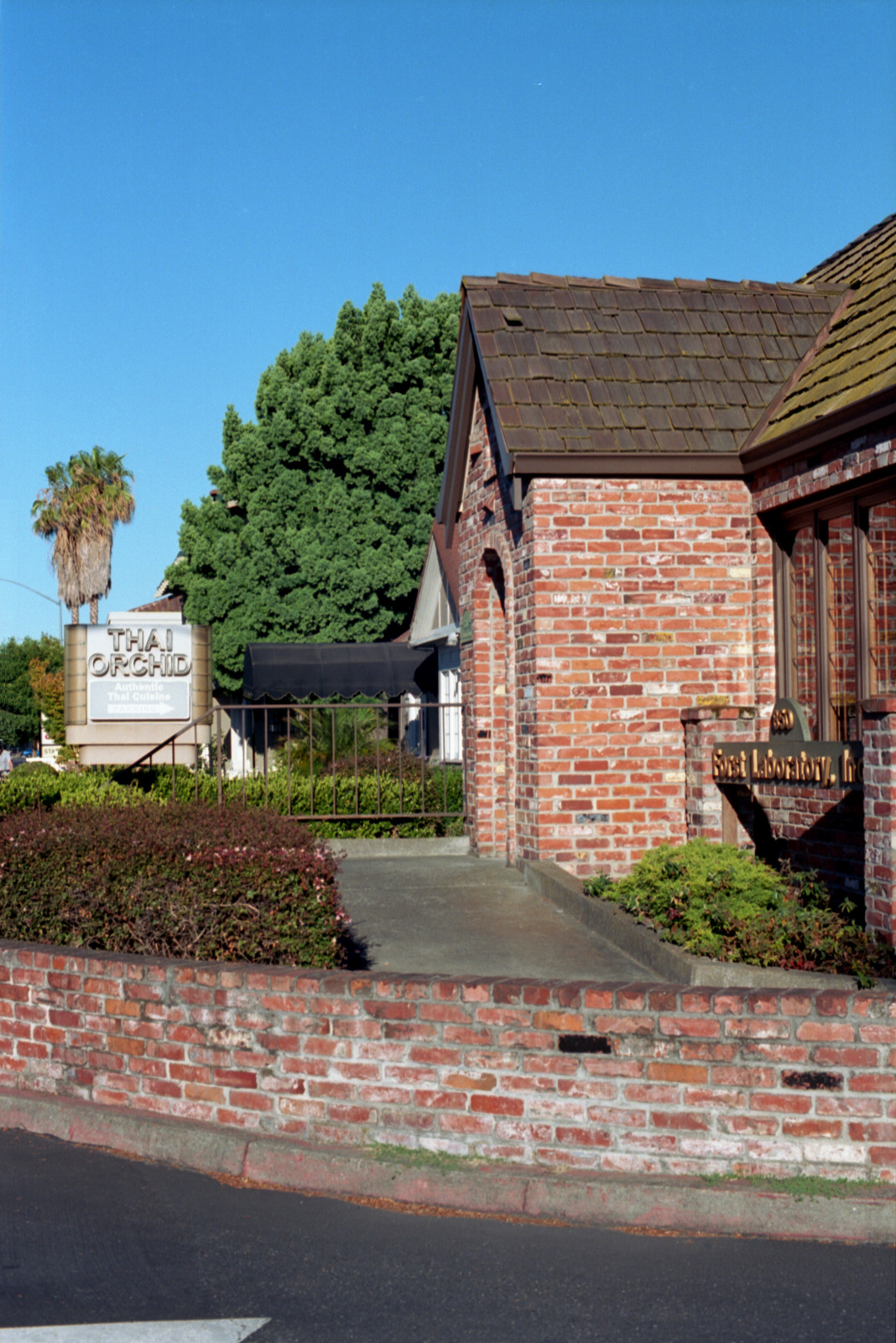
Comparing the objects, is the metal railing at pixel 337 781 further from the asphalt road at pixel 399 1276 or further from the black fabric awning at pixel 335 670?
the asphalt road at pixel 399 1276

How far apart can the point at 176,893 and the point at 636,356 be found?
6390mm

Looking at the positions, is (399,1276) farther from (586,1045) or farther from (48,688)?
(48,688)

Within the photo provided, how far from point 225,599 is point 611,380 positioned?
2250cm

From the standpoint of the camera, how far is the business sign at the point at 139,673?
1598cm

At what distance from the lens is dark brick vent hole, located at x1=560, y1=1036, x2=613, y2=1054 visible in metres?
4.96

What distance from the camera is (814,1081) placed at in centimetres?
475

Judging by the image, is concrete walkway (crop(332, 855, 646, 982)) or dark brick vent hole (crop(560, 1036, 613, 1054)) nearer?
dark brick vent hole (crop(560, 1036, 613, 1054))

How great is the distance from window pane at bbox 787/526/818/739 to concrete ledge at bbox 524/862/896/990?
7.01 ft

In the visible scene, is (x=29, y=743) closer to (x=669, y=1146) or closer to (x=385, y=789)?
(x=385, y=789)

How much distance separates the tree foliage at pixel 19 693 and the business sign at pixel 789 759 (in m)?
59.7

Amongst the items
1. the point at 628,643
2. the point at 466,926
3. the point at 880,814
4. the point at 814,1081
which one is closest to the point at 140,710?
the point at 628,643

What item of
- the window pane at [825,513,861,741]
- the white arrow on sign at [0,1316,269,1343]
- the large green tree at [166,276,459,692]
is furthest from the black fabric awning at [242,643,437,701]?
the white arrow on sign at [0,1316,269,1343]

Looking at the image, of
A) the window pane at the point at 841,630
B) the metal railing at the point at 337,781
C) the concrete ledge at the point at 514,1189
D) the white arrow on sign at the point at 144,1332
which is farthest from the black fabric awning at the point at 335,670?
the white arrow on sign at the point at 144,1332

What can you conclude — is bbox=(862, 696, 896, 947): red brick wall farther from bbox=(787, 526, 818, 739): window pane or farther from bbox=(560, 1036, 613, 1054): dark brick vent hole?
bbox=(787, 526, 818, 739): window pane
